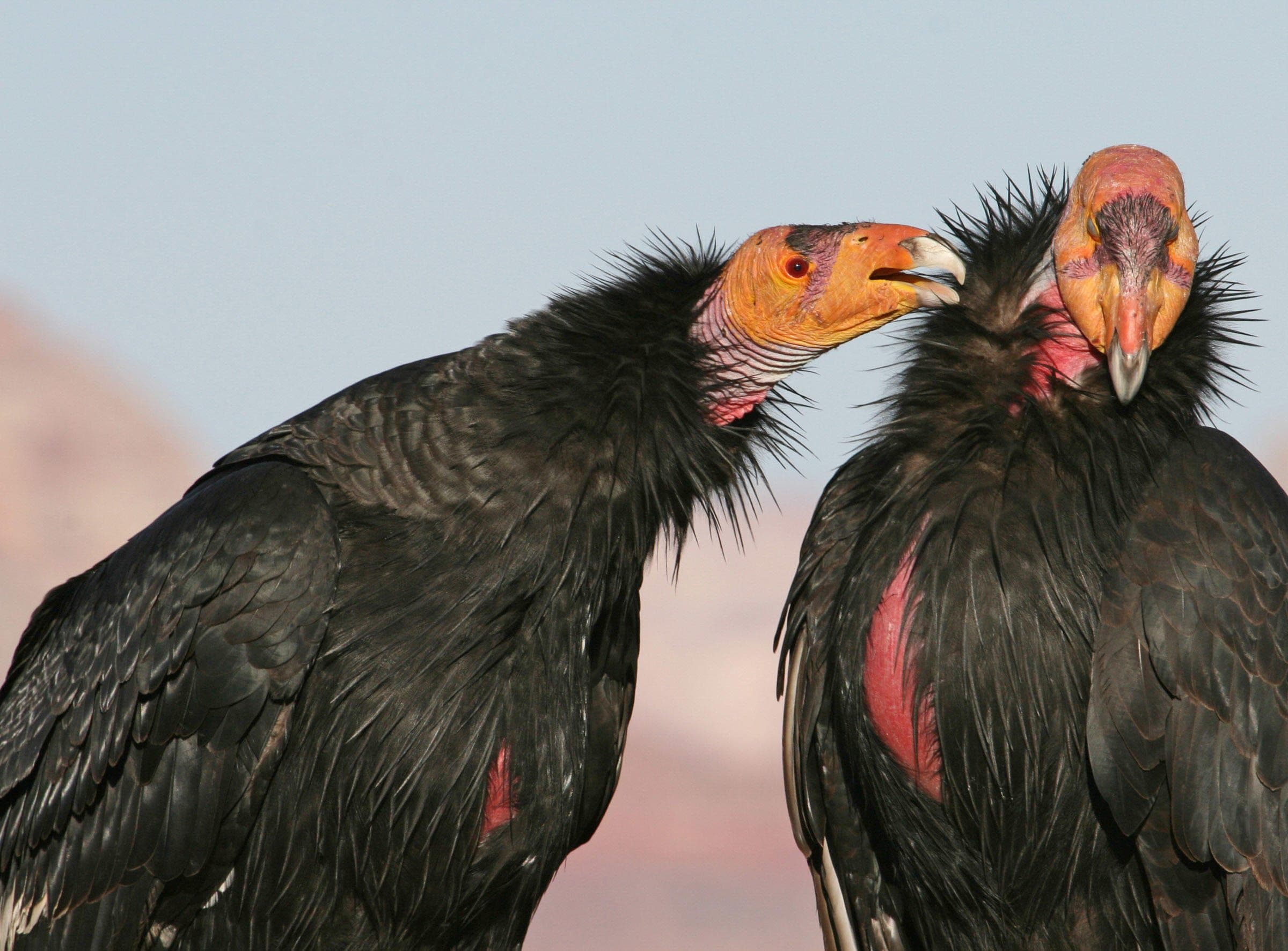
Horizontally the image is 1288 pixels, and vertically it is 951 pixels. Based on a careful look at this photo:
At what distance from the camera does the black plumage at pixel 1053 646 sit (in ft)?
17.4

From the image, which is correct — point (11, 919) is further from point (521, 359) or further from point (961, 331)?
point (961, 331)

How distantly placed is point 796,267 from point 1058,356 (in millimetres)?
1003

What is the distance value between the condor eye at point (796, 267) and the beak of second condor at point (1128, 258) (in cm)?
90

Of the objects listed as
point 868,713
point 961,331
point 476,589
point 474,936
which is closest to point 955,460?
point 961,331

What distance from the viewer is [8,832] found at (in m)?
5.92

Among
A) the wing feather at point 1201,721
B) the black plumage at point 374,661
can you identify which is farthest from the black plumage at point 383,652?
the wing feather at point 1201,721

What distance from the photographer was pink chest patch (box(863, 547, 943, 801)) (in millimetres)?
5562

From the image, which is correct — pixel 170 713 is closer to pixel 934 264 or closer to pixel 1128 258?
pixel 934 264

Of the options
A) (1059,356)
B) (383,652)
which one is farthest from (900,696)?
(383,652)

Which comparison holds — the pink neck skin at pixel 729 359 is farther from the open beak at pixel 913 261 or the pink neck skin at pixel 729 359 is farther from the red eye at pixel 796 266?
the open beak at pixel 913 261

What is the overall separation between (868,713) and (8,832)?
3.04 meters

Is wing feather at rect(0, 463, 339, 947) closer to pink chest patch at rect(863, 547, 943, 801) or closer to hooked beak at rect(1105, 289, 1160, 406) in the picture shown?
pink chest patch at rect(863, 547, 943, 801)

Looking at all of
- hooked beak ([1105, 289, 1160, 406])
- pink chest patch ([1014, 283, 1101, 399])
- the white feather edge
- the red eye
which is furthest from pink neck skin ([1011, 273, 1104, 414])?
the white feather edge

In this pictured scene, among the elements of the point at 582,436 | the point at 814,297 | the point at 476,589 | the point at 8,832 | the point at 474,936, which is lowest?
the point at 474,936
